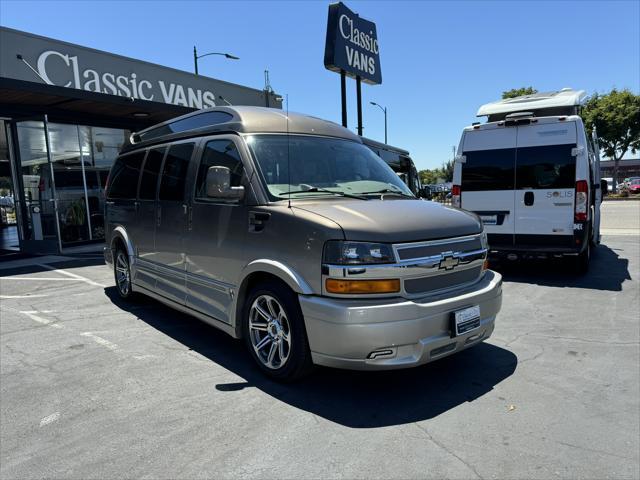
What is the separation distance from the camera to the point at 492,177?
8.14 m

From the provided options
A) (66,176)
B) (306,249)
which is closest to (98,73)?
(66,176)

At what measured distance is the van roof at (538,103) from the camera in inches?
334

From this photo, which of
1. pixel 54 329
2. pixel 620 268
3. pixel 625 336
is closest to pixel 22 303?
pixel 54 329

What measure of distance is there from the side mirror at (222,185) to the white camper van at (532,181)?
223 inches

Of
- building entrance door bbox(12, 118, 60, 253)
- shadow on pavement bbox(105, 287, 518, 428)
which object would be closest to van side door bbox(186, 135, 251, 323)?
shadow on pavement bbox(105, 287, 518, 428)

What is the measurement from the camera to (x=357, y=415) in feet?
10.4

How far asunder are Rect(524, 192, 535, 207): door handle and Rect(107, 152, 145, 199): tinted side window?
609 centimetres

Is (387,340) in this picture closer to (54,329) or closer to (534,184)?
(54,329)

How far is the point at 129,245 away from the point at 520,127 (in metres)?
6.48

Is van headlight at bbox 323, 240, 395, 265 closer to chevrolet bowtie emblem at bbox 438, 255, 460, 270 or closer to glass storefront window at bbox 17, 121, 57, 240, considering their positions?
chevrolet bowtie emblem at bbox 438, 255, 460, 270

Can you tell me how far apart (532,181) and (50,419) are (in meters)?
7.45

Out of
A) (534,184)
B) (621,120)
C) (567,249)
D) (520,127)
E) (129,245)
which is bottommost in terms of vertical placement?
(567,249)

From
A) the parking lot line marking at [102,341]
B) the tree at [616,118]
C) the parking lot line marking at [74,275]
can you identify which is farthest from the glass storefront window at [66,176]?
the tree at [616,118]

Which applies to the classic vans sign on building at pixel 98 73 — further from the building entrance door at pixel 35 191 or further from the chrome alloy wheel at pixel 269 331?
the chrome alloy wheel at pixel 269 331
